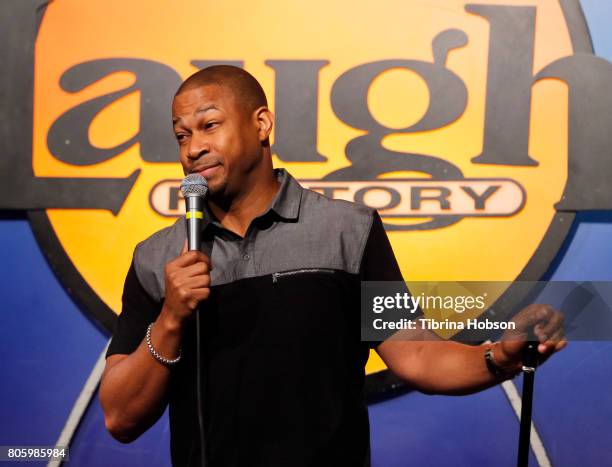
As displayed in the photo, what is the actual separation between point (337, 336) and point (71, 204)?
135cm

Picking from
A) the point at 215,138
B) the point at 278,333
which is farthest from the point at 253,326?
the point at 215,138

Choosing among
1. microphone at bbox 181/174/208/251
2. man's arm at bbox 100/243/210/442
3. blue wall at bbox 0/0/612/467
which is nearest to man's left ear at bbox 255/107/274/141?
microphone at bbox 181/174/208/251

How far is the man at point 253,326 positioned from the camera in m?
1.29

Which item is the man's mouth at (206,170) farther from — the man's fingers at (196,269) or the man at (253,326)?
the man's fingers at (196,269)

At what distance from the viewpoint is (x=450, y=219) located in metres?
2.28

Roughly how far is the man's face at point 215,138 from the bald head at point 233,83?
1 cm

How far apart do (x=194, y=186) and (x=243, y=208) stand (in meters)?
0.19

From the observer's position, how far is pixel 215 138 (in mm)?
1422

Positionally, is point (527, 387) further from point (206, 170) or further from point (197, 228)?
point (206, 170)

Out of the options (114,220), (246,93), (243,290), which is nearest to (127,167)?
(114,220)

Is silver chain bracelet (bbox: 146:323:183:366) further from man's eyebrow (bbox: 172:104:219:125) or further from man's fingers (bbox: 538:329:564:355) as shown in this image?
man's fingers (bbox: 538:329:564:355)

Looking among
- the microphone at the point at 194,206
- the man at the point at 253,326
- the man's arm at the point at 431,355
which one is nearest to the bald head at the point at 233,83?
the man at the point at 253,326

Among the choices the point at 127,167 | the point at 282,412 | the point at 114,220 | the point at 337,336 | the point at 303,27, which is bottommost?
the point at 282,412

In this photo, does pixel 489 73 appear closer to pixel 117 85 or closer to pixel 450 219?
pixel 450 219
